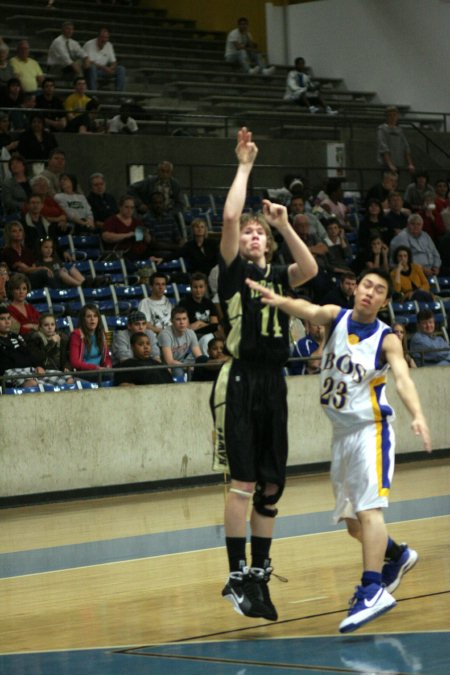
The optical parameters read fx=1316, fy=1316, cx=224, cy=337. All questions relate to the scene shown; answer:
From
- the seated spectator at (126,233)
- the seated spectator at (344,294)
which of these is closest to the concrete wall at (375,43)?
the seated spectator at (126,233)

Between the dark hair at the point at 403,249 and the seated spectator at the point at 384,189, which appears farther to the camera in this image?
the seated spectator at the point at 384,189

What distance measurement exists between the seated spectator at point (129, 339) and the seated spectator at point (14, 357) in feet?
3.77

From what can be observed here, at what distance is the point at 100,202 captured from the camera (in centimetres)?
1712

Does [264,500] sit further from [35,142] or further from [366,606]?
[35,142]

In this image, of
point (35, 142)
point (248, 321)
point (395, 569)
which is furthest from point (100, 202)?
point (395, 569)

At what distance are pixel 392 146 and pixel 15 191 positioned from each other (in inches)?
337

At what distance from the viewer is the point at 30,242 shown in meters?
15.6

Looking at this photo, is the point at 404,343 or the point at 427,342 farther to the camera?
the point at 427,342

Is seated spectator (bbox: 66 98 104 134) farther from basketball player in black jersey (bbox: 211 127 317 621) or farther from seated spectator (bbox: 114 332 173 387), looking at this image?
basketball player in black jersey (bbox: 211 127 317 621)

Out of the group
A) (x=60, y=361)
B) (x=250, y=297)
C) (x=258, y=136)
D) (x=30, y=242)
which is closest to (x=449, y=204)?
(x=258, y=136)

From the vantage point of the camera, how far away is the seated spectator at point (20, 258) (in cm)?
1495

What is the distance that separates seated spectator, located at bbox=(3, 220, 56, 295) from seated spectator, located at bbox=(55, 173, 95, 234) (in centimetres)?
152

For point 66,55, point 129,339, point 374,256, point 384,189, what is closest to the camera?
point 129,339

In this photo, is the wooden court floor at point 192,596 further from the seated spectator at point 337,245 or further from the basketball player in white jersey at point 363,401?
the seated spectator at point 337,245
